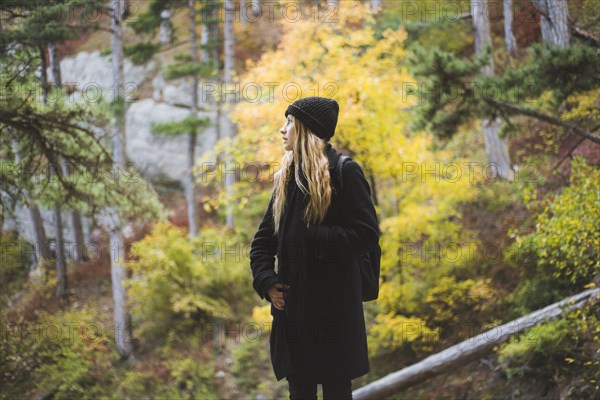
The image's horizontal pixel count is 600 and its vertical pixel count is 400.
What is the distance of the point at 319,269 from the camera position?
2711mm

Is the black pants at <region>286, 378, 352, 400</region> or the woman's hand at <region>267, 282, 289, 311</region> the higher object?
the woman's hand at <region>267, 282, 289, 311</region>

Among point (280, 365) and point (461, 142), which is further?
point (461, 142)

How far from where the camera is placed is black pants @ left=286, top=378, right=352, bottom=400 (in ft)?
8.78

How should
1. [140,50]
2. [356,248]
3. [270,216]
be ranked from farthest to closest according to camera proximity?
[140,50] → [270,216] → [356,248]

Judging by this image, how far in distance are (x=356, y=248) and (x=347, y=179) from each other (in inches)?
13.7

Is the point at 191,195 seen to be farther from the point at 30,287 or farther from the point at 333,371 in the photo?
the point at 333,371

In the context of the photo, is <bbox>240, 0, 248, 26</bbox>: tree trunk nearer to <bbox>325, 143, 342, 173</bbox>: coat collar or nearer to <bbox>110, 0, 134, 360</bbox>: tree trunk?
<bbox>110, 0, 134, 360</bbox>: tree trunk

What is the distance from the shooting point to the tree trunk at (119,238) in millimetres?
10969

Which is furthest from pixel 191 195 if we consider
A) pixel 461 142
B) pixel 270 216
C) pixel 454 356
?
pixel 270 216

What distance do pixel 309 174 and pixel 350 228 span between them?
1.10ft

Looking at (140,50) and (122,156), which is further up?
(140,50)

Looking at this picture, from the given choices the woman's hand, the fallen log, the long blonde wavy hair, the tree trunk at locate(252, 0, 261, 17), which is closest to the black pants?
the woman's hand

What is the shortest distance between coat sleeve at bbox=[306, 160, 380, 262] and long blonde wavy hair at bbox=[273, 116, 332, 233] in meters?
0.09

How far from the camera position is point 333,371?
105 inches
